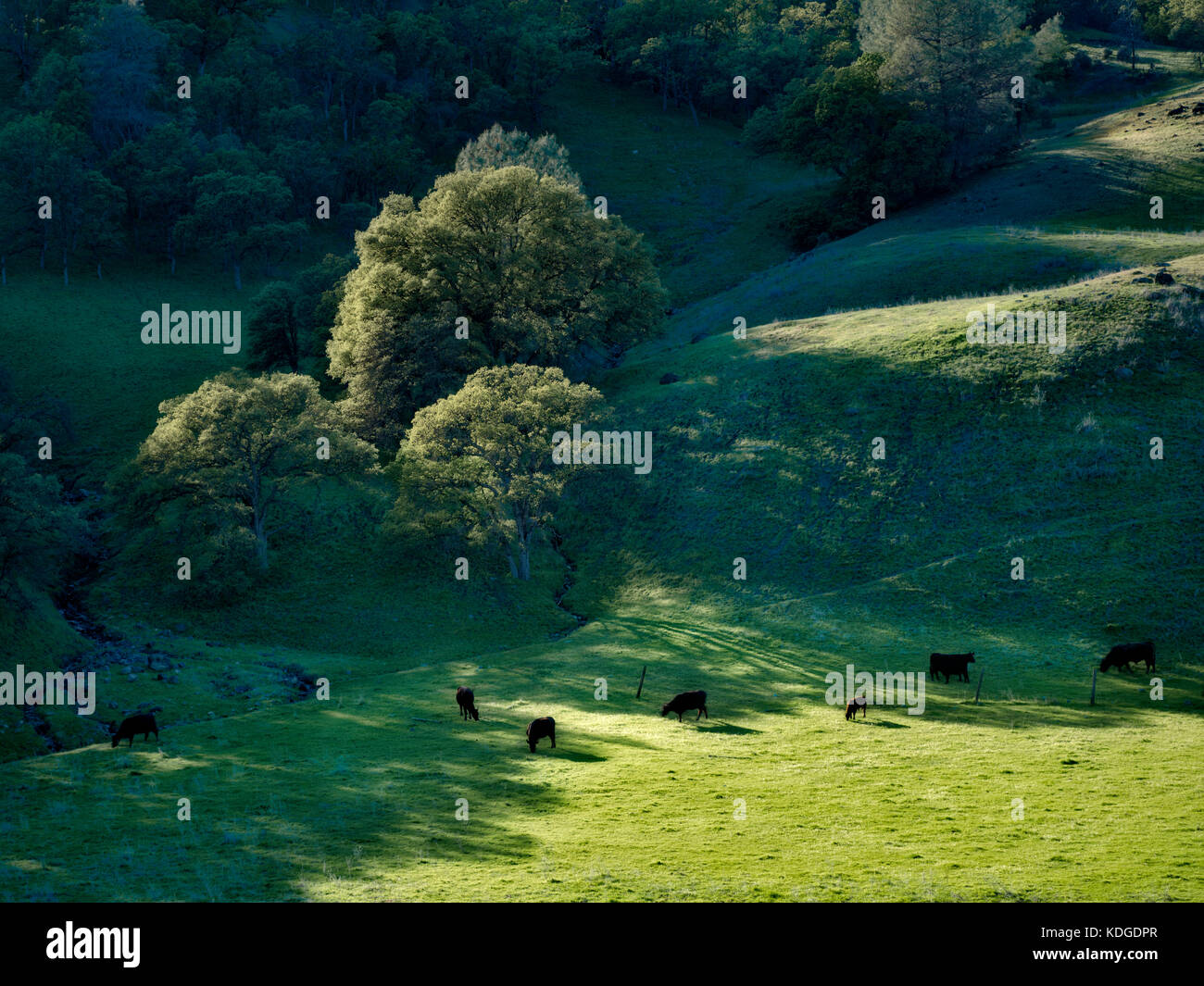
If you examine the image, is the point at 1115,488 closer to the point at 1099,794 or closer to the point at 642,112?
the point at 1099,794

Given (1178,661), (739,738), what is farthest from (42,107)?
(1178,661)

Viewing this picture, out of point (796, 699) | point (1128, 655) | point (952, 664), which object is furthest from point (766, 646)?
point (1128, 655)

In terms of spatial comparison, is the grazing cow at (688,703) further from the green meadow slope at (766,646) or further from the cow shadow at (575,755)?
the cow shadow at (575,755)

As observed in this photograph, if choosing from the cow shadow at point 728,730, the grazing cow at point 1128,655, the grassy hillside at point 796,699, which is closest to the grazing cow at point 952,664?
the grassy hillside at point 796,699

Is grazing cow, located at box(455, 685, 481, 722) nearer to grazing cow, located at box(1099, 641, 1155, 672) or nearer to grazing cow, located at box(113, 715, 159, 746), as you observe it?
grazing cow, located at box(113, 715, 159, 746)

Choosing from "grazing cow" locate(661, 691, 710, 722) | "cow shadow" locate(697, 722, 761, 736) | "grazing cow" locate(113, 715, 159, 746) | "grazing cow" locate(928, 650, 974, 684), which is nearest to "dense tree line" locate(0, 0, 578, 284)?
"grazing cow" locate(113, 715, 159, 746)
